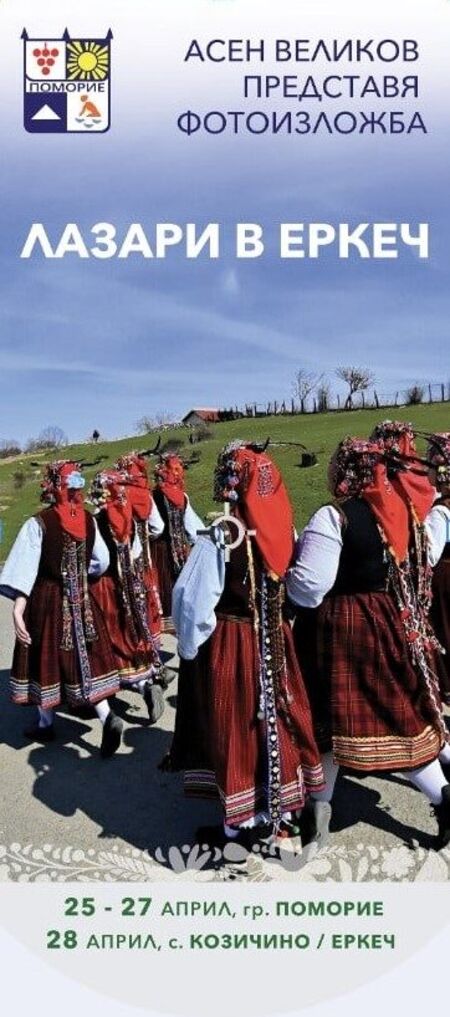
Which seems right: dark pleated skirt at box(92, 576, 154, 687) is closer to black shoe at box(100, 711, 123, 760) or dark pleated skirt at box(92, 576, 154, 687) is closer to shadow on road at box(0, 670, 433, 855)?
shadow on road at box(0, 670, 433, 855)

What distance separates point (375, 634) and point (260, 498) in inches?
25.8

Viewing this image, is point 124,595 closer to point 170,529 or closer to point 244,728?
point 170,529

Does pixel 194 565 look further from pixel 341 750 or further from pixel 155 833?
pixel 155 833

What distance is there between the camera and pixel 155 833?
120 inches

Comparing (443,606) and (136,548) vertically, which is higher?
(136,548)

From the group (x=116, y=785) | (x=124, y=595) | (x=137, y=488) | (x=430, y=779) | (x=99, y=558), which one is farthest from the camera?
(x=137, y=488)

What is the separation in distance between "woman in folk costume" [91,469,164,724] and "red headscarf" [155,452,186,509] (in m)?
0.97

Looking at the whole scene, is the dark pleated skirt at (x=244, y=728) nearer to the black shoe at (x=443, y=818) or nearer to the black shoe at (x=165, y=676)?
the black shoe at (x=443, y=818)

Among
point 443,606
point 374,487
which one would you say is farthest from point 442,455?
point 374,487

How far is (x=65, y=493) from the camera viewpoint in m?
3.72

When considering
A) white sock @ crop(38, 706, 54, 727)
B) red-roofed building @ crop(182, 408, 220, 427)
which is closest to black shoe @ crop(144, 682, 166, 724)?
white sock @ crop(38, 706, 54, 727)

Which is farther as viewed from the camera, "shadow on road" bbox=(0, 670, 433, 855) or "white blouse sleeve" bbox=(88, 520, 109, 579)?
"white blouse sleeve" bbox=(88, 520, 109, 579)

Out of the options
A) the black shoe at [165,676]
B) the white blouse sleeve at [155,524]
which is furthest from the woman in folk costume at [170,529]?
the black shoe at [165,676]

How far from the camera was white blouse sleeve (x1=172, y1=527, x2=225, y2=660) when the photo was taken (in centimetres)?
254
